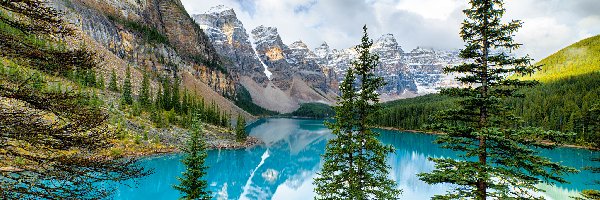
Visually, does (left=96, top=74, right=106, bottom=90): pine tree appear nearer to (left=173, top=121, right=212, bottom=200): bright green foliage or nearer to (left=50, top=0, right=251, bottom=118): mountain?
(left=50, top=0, right=251, bottom=118): mountain

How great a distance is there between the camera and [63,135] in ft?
22.5

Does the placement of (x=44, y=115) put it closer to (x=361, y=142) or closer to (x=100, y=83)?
(x=361, y=142)

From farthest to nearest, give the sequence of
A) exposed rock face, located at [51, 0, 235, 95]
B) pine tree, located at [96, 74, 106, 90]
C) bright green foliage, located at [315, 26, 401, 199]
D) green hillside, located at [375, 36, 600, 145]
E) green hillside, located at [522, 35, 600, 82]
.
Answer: green hillside, located at [522, 35, 600, 82] → exposed rock face, located at [51, 0, 235, 95] → green hillside, located at [375, 36, 600, 145] → pine tree, located at [96, 74, 106, 90] → bright green foliage, located at [315, 26, 401, 199]

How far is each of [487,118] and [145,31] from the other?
156210 millimetres

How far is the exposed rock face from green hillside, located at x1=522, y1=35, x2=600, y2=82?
17535 cm

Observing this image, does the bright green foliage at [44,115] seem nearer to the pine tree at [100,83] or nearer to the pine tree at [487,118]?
the pine tree at [487,118]

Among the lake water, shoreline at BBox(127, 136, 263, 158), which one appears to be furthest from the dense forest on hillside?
shoreline at BBox(127, 136, 263, 158)

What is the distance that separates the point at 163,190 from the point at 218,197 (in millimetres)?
6779

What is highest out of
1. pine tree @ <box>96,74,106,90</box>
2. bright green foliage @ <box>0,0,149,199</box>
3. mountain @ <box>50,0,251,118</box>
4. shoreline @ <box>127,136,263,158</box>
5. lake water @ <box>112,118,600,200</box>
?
mountain @ <box>50,0,251,118</box>

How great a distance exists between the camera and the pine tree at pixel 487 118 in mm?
9812

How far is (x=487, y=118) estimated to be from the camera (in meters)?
10.8

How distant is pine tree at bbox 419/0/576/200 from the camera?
32.2ft

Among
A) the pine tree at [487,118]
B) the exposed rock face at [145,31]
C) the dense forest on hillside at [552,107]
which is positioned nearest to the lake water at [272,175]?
the dense forest on hillside at [552,107]

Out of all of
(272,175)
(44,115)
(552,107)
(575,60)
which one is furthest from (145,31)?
(575,60)
